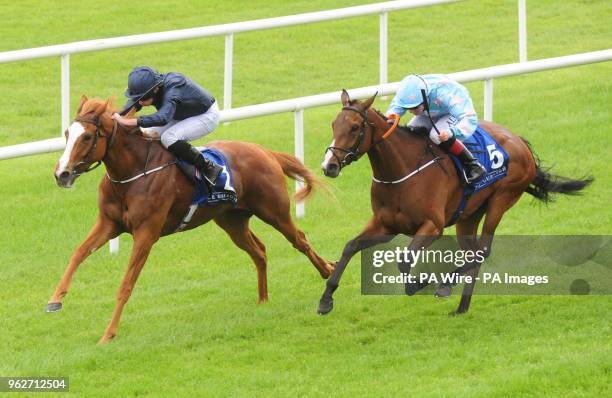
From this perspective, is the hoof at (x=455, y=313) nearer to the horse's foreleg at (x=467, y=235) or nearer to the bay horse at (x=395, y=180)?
the bay horse at (x=395, y=180)

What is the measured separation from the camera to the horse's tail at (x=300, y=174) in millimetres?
10719

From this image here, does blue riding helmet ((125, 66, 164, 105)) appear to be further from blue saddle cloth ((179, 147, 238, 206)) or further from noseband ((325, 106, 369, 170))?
noseband ((325, 106, 369, 170))

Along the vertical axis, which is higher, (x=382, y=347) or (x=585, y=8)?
(x=585, y=8)

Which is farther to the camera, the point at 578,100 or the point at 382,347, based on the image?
the point at 578,100

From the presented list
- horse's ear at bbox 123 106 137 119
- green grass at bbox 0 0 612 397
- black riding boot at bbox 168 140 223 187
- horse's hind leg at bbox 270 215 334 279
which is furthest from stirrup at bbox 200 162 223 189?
green grass at bbox 0 0 612 397

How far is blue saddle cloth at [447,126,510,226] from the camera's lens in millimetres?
9938

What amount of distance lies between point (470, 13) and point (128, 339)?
11545mm

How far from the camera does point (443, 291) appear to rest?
10258mm

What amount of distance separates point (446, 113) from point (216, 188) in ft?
5.63

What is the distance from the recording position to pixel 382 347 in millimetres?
9086

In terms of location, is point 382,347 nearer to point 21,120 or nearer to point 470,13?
point 21,120

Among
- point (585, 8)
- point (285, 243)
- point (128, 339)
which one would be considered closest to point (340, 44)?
point (585, 8)

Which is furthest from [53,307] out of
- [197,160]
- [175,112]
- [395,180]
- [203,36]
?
[203,36]

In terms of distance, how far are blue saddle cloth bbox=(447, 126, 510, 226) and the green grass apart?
32.2 inches
